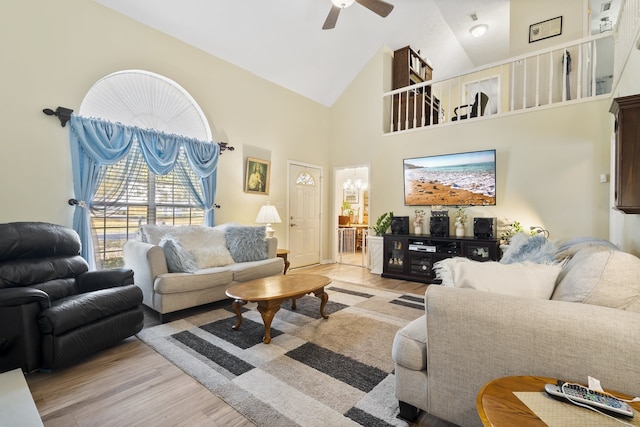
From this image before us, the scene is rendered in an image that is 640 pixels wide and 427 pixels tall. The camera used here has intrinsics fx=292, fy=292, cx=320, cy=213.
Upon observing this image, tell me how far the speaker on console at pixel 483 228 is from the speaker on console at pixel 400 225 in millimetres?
1073

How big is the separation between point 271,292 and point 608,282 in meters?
2.18

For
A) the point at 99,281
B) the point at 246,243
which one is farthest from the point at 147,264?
the point at 246,243

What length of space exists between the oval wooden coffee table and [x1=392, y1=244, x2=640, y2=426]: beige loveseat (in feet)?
4.09

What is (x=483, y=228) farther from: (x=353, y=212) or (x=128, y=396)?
(x=353, y=212)

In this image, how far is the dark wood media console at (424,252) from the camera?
4.18m

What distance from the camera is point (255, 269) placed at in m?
3.66

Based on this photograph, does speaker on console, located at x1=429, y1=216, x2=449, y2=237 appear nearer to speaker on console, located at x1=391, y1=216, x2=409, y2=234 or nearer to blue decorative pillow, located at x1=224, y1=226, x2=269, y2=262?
speaker on console, located at x1=391, y1=216, x2=409, y2=234

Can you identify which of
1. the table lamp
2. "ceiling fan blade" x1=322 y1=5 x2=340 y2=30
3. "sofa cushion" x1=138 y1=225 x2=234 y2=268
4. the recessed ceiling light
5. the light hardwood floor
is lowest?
the light hardwood floor

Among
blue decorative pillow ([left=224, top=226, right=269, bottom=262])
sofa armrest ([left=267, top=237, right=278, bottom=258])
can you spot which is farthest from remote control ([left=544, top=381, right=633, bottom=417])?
sofa armrest ([left=267, top=237, right=278, bottom=258])

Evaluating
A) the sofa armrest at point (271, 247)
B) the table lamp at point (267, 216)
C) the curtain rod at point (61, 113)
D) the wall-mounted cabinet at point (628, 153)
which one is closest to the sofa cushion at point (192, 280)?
the sofa armrest at point (271, 247)

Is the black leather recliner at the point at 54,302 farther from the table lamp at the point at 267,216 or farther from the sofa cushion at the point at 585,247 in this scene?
the sofa cushion at the point at 585,247

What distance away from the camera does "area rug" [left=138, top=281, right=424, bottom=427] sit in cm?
166

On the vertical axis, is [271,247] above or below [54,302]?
above

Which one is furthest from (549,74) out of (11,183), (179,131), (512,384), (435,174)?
(11,183)
